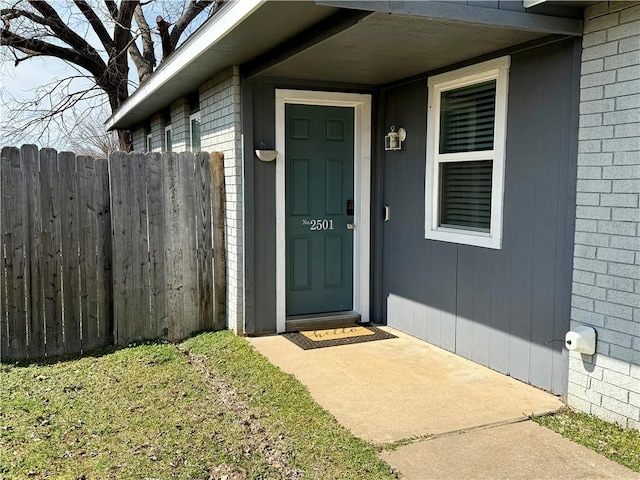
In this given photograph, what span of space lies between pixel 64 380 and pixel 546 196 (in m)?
3.68

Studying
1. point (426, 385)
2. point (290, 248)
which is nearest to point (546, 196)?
point (426, 385)

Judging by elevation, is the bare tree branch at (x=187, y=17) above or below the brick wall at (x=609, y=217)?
above

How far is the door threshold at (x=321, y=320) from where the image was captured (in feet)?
17.5

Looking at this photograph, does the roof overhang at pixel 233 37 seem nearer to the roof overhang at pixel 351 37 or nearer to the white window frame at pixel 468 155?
the roof overhang at pixel 351 37

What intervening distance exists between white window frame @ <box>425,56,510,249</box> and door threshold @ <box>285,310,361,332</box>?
1251 millimetres

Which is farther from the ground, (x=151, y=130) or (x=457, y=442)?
(x=151, y=130)

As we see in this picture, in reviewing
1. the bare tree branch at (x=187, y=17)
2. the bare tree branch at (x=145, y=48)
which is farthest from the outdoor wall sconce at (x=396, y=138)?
the bare tree branch at (x=187, y=17)

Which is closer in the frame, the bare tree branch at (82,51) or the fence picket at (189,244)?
the fence picket at (189,244)

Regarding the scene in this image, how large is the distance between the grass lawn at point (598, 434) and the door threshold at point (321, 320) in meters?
2.49

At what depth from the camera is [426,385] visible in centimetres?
388

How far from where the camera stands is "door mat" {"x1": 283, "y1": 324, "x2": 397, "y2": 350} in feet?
16.2

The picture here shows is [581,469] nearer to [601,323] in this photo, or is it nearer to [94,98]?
[601,323]

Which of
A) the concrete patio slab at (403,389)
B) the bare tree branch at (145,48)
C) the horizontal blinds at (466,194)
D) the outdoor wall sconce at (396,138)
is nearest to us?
the concrete patio slab at (403,389)

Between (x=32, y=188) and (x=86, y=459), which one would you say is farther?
(x=32, y=188)
